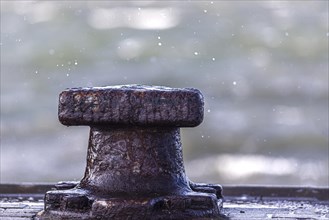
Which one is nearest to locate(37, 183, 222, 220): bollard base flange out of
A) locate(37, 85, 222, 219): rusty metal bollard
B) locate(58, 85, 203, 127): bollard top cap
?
locate(37, 85, 222, 219): rusty metal bollard

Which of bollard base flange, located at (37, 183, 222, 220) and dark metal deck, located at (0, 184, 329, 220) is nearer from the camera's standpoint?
bollard base flange, located at (37, 183, 222, 220)

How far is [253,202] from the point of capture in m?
3.82

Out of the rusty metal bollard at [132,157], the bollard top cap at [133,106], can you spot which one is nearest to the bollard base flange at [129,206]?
the rusty metal bollard at [132,157]

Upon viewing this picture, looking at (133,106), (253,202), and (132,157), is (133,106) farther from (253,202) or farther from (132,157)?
(253,202)

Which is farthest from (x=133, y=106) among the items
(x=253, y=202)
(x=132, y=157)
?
(x=253, y=202)

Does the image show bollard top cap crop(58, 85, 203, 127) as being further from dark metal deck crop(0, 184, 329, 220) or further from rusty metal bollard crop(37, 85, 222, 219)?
dark metal deck crop(0, 184, 329, 220)

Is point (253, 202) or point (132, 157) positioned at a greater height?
point (132, 157)

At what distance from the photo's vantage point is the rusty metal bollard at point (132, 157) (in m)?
3.08

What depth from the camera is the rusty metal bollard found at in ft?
10.1

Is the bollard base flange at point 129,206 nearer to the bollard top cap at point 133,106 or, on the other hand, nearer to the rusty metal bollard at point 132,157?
the rusty metal bollard at point 132,157

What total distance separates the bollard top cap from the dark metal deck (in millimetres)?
354

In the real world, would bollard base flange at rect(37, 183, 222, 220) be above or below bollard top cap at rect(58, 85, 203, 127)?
below

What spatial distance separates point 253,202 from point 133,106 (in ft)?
2.96

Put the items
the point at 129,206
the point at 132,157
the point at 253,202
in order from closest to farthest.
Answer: the point at 129,206
the point at 132,157
the point at 253,202
